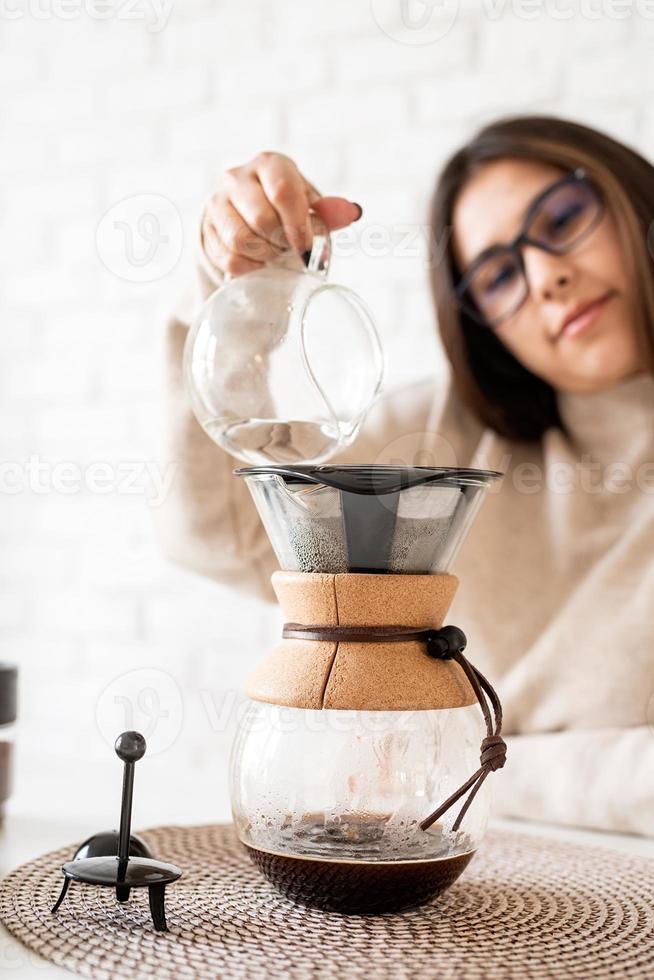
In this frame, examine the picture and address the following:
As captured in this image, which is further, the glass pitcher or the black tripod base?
the glass pitcher

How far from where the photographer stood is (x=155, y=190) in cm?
172

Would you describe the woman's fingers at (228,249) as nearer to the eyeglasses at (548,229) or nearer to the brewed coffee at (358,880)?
the brewed coffee at (358,880)

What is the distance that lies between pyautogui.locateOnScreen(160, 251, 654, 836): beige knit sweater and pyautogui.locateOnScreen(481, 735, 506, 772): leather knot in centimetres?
55

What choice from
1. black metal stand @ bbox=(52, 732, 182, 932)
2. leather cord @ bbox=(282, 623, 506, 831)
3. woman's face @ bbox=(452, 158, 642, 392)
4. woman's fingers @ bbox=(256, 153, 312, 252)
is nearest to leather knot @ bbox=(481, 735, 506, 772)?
leather cord @ bbox=(282, 623, 506, 831)

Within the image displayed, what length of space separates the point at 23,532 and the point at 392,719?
1442 millimetres

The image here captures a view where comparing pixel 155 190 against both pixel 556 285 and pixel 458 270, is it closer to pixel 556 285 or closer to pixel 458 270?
pixel 458 270

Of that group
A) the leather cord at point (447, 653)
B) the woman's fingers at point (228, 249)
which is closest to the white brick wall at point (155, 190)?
the woman's fingers at point (228, 249)

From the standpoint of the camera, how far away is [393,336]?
5.11 ft

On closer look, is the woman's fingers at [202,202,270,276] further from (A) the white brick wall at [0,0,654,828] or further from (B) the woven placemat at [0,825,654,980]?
(A) the white brick wall at [0,0,654,828]

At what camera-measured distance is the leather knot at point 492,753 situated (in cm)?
52

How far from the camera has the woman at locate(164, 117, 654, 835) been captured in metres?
1.13

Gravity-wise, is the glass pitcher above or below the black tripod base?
above

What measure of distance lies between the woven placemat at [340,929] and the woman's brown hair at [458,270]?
72 centimetres

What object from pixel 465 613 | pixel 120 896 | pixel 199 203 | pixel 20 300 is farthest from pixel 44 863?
pixel 20 300
